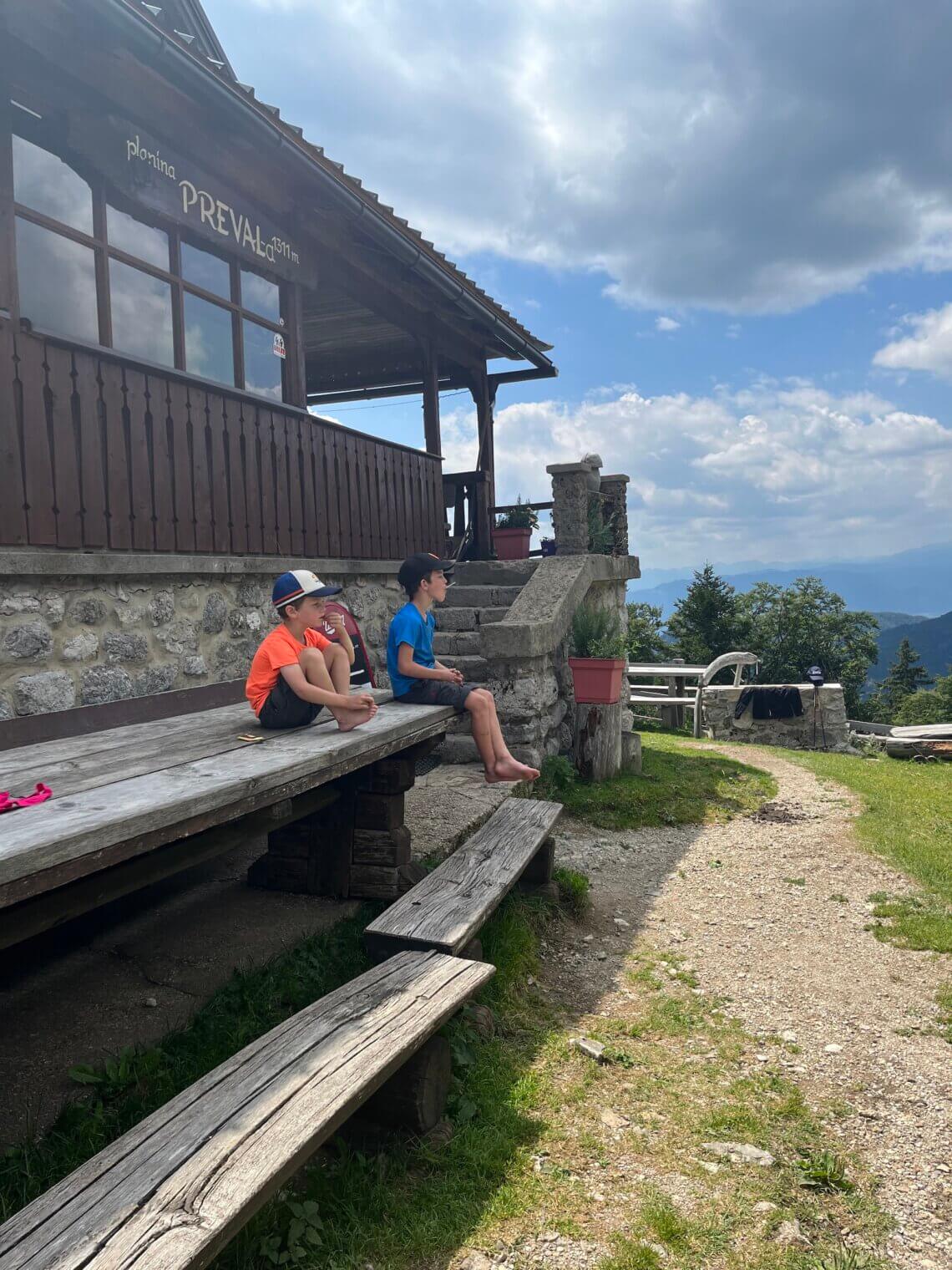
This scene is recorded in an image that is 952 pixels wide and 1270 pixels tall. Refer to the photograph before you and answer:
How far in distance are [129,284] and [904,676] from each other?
149 feet

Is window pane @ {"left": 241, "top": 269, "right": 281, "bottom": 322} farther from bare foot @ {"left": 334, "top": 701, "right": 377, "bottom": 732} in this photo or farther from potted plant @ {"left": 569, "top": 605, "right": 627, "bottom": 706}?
bare foot @ {"left": 334, "top": 701, "right": 377, "bottom": 732}

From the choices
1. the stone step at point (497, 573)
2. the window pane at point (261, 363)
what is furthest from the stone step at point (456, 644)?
the window pane at point (261, 363)

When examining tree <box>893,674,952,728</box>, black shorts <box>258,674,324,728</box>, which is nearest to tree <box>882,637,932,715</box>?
tree <box>893,674,952,728</box>

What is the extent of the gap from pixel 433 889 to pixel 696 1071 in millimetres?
1168

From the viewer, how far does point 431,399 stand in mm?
10305

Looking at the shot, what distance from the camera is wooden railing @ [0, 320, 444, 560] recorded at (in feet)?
14.8

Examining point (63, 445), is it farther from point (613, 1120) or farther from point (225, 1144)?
point (613, 1120)

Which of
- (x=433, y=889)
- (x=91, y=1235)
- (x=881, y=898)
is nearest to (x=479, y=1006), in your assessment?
(x=433, y=889)

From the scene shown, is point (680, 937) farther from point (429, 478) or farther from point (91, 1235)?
point (429, 478)

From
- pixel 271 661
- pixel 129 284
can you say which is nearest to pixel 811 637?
pixel 129 284

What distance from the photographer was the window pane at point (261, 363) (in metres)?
7.09

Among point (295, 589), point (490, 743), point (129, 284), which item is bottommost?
point (490, 743)

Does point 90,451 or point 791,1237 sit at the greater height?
point 90,451

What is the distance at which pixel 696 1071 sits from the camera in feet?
10.6
